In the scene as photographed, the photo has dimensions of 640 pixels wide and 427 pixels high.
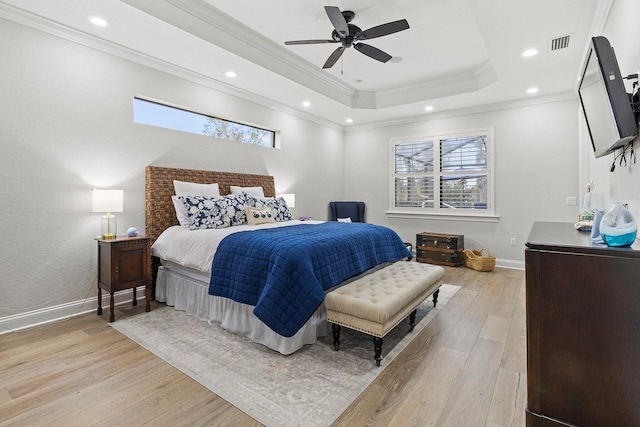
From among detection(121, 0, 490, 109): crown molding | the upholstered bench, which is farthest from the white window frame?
the upholstered bench

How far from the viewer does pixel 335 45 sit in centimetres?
376

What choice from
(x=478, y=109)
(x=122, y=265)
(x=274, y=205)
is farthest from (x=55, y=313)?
(x=478, y=109)

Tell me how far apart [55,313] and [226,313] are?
1662 mm

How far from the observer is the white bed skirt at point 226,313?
2.34 metres

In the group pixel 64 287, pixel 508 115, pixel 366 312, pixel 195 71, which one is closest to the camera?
pixel 366 312

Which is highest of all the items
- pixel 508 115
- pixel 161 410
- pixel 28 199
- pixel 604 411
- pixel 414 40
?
pixel 414 40

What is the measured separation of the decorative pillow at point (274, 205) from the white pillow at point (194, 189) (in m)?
0.46

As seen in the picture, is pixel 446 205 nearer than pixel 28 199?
No

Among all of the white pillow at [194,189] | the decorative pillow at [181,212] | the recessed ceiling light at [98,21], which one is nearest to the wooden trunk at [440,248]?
the white pillow at [194,189]

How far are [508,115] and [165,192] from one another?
522 centimetres

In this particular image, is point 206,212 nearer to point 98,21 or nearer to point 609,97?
point 98,21

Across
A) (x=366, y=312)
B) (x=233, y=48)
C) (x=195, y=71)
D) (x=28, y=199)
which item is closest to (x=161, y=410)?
(x=366, y=312)

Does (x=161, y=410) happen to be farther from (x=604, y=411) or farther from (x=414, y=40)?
(x=414, y=40)

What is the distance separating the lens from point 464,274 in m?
4.67
